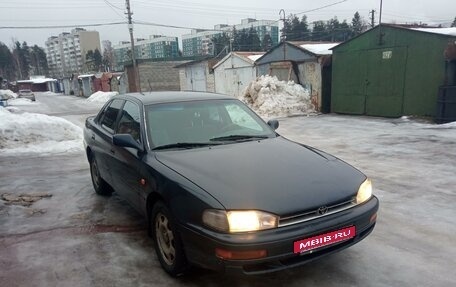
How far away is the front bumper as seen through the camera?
8.46 feet

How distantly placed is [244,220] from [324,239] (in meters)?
0.64

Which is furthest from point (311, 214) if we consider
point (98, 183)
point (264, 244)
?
point (98, 183)

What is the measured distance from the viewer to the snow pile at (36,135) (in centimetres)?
972

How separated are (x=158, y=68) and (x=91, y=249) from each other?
35.2 metres

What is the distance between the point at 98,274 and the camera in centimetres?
331

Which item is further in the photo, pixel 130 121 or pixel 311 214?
pixel 130 121

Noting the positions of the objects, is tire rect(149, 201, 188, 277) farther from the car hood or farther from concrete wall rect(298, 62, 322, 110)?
concrete wall rect(298, 62, 322, 110)

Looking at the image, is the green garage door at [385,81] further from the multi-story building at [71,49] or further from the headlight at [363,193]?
the multi-story building at [71,49]

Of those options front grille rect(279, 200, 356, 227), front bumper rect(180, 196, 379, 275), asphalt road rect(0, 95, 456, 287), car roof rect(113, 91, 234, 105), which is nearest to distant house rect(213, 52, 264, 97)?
asphalt road rect(0, 95, 456, 287)

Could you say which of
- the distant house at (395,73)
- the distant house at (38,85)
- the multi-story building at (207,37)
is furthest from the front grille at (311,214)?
the distant house at (38,85)

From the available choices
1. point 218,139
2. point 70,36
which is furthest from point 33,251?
point 70,36

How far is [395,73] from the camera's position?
43.9 ft

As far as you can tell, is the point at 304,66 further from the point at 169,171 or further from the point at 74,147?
the point at 169,171

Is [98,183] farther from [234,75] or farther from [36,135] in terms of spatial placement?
[234,75]
